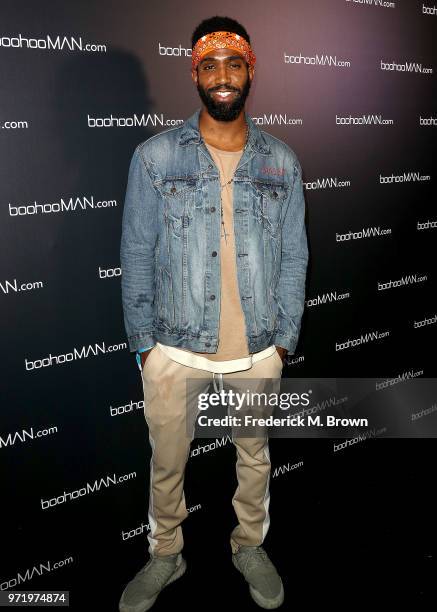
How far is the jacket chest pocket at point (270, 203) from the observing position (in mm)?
2195

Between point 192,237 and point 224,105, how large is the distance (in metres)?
0.49

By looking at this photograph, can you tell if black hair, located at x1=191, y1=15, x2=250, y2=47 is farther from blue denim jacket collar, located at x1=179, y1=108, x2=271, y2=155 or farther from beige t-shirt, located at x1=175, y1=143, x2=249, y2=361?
beige t-shirt, located at x1=175, y1=143, x2=249, y2=361

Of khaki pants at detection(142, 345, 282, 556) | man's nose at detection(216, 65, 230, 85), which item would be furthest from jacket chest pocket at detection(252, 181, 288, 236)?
khaki pants at detection(142, 345, 282, 556)

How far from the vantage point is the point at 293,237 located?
2328 millimetres

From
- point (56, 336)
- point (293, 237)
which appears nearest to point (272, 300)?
point (293, 237)

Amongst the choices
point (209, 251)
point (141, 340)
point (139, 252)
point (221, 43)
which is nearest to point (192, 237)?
point (209, 251)

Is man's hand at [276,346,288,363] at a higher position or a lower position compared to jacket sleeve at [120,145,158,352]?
lower

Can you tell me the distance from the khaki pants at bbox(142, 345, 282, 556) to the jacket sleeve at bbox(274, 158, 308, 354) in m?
0.13

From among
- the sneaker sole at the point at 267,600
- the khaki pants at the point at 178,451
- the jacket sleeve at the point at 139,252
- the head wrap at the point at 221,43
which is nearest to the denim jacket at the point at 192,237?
the jacket sleeve at the point at 139,252

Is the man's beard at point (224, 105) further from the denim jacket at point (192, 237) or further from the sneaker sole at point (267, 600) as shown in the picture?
the sneaker sole at point (267, 600)

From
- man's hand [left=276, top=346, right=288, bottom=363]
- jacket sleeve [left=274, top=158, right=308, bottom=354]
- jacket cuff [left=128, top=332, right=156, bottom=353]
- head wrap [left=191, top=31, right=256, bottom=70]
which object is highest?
head wrap [left=191, top=31, right=256, bottom=70]

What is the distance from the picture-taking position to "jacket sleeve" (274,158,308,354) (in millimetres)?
2322

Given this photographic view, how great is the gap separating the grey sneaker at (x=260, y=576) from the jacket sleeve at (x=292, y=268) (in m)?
1.01

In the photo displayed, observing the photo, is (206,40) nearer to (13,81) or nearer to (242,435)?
(13,81)
